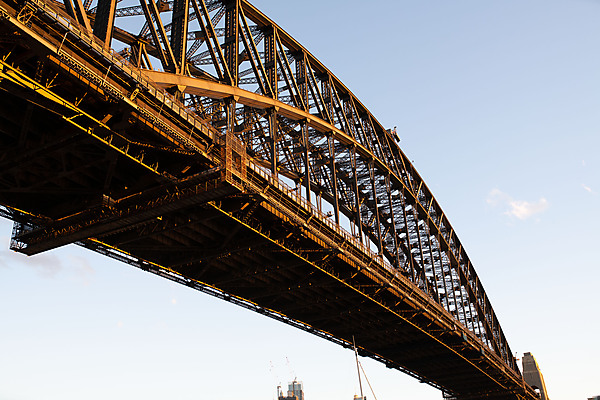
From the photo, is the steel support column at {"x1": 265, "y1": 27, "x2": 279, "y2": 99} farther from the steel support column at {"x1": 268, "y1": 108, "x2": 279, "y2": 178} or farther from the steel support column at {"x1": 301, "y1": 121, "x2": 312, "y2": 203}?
the steel support column at {"x1": 301, "y1": 121, "x2": 312, "y2": 203}

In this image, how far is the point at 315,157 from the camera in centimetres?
5612

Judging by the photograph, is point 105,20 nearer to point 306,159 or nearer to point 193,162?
point 193,162

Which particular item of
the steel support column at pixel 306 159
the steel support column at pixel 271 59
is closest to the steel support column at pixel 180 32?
the steel support column at pixel 271 59

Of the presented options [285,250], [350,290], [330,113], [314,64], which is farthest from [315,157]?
[285,250]

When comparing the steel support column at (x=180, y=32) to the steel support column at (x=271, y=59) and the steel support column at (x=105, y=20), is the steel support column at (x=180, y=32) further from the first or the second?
the steel support column at (x=271, y=59)

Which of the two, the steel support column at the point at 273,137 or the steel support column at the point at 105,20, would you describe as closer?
the steel support column at the point at 105,20

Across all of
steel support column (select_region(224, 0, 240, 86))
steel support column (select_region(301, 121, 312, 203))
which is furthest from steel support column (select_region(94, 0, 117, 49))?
steel support column (select_region(301, 121, 312, 203))

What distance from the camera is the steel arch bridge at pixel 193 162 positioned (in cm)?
2464

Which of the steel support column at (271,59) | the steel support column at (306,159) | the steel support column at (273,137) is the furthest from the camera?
the steel support column at (271,59)

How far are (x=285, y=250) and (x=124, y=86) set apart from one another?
18600 millimetres

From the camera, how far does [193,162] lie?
31.0 m

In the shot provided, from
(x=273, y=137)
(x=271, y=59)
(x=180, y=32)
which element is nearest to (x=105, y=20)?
(x=180, y=32)

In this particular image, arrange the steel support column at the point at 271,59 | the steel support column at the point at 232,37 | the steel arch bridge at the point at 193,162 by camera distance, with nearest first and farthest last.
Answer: the steel arch bridge at the point at 193,162
the steel support column at the point at 232,37
the steel support column at the point at 271,59

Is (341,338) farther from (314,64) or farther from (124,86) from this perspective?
(124,86)
